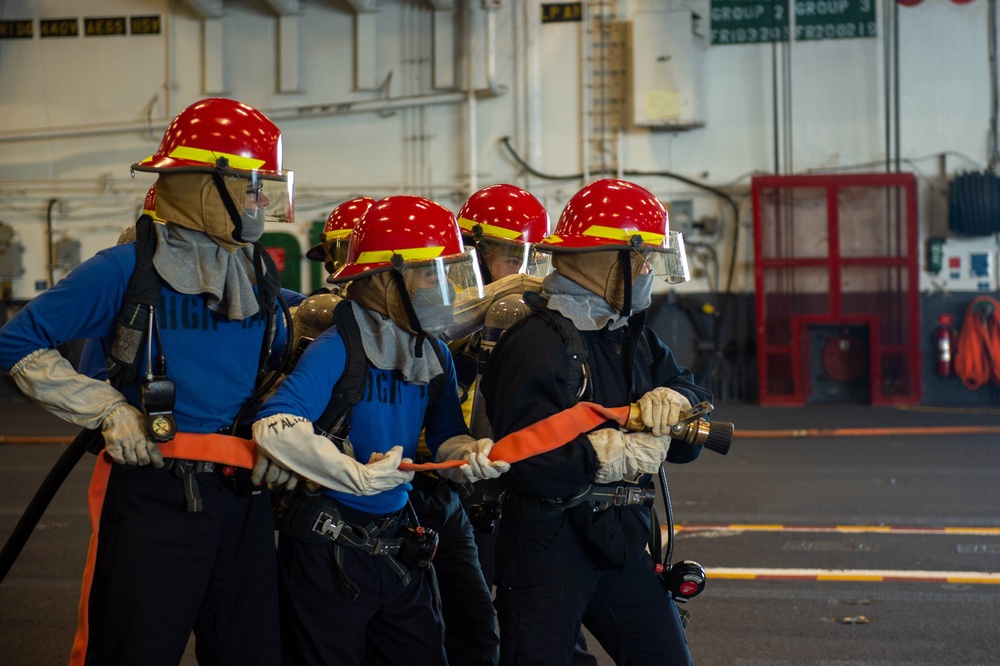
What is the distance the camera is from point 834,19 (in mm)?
15383

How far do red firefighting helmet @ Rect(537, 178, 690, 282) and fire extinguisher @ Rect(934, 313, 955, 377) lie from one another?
1246 centimetres

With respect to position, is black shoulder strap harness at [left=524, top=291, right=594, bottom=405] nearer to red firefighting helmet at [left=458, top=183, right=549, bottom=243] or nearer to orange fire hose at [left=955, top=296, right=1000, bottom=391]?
red firefighting helmet at [left=458, top=183, right=549, bottom=243]

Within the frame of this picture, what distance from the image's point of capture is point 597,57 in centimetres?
1591

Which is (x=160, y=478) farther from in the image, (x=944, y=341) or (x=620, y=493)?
(x=944, y=341)

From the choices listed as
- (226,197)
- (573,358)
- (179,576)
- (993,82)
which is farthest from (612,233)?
(993,82)

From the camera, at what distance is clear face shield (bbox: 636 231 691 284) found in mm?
3496

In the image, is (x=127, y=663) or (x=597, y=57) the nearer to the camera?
(x=127, y=663)

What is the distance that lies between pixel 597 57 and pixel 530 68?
1.00 meters

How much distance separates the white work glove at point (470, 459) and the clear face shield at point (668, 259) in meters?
0.80

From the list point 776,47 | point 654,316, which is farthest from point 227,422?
point 776,47

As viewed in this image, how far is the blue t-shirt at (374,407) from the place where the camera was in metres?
3.09

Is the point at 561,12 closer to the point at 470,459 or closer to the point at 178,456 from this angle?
the point at 470,459

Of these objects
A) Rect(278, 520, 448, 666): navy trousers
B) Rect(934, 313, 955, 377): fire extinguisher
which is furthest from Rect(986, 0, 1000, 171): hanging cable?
Rect(278, 520, 448, 666): navy trousers

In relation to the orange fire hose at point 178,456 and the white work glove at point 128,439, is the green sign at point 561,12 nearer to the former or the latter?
the orange fire hose at point 178,456
